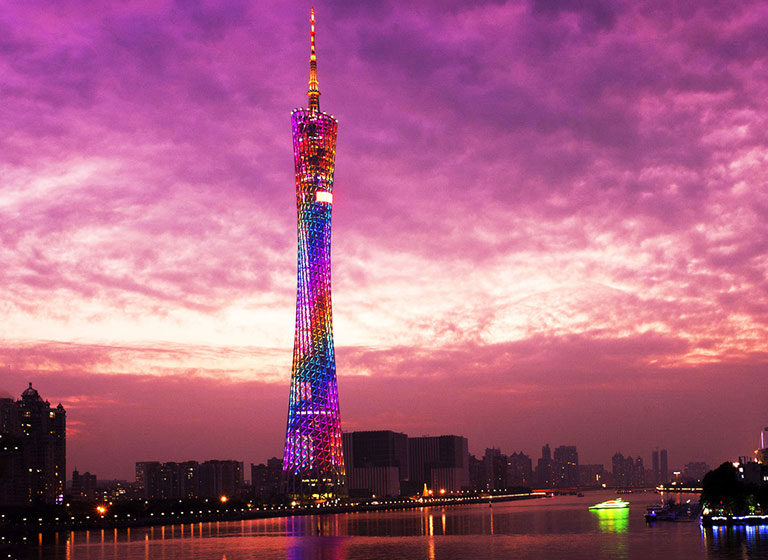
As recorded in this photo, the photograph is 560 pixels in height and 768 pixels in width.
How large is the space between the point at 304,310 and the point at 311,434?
57.5 feet

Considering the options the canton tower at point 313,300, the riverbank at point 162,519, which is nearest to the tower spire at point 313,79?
the canton tower at point 313,300

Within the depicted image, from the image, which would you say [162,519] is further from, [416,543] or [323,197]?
[416,543]

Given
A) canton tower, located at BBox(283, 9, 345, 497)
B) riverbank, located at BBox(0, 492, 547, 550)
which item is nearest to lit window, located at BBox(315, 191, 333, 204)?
canton tower, located at BBox(283, 9, 345, 497)

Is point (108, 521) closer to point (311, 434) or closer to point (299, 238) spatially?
point (311, 434)

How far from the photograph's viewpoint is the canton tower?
113 m

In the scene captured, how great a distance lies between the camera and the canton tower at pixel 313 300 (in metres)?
113

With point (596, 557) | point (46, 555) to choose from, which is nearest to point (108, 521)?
point (46, 555)

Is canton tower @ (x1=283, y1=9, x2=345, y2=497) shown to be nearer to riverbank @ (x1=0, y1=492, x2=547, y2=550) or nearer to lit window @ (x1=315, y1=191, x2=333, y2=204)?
lit window @ (x1=315, y1=191, x2=333, y2=204)

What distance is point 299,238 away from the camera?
376ft

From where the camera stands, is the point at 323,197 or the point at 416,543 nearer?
the point at 416,543

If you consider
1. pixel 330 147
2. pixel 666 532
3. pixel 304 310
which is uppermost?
pixel 330 147

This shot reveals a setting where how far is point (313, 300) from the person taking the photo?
369 feet

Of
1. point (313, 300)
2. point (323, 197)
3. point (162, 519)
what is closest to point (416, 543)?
point (313, 300)

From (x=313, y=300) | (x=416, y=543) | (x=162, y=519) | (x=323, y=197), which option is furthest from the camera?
(x=162, y=519)
